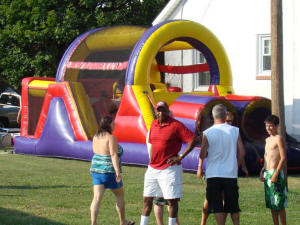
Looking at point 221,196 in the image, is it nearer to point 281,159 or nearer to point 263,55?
point 281,159

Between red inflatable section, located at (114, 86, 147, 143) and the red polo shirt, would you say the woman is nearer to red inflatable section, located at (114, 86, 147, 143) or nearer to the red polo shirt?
the red polo shirt

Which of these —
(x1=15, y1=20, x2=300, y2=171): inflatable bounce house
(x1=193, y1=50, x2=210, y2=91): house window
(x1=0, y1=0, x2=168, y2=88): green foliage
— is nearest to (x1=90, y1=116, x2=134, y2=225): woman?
(x1=15, y1=20, x2=300, y2=171): inflatable bounce house

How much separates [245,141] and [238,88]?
6368 mm

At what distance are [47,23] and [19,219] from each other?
60.1ft

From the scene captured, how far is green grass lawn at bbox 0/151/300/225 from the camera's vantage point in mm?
8969

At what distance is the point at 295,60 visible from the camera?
1884 cm

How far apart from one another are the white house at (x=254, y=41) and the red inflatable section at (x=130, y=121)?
5.44 meters

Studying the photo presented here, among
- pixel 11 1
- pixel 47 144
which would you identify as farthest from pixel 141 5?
pixel 47 144

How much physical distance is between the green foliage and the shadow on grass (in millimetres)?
17335

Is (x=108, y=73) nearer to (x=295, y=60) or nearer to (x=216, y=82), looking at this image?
(x=216, y=82)

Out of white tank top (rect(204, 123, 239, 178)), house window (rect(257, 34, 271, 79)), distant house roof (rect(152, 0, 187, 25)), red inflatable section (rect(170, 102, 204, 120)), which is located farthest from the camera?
distant house roof (rect(152, 0, 187, 25))

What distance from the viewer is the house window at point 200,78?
22219 millimetres

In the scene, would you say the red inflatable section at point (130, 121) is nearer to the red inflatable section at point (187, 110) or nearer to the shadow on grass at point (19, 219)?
the red inflatable section at point (187, 110)

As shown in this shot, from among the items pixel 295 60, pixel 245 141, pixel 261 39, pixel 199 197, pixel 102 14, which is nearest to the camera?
pixel 199 197
